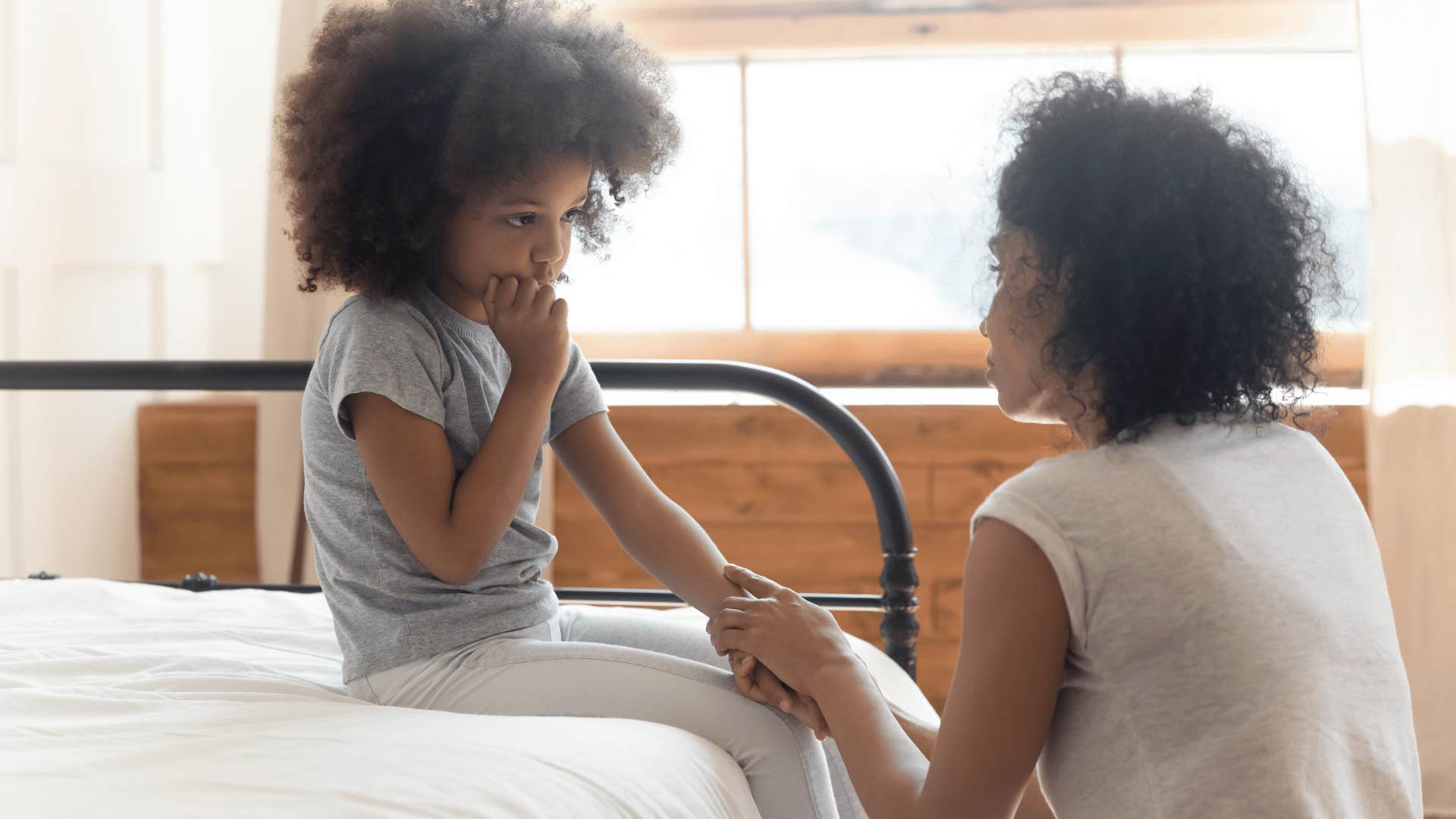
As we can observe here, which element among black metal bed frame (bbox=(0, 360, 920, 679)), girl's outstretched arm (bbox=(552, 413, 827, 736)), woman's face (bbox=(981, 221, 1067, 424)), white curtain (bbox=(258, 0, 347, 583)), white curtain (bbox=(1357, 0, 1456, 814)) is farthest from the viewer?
white curtain (bbox=(258, 0, 347, 583))

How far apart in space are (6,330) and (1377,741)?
262cm

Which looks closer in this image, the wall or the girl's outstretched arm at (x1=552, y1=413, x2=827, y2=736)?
the girl's outstretched arm at (x1=552, y1=413, x2=827, y2=736)

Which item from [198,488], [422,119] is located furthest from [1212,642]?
[198,488]

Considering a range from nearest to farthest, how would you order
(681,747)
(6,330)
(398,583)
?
(681,747)
(398,583)
(6,330)

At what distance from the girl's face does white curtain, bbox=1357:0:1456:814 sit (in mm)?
1766

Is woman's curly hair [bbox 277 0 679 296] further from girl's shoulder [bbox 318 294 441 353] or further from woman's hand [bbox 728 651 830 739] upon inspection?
woman's hand [bbox 728 651 830 739]

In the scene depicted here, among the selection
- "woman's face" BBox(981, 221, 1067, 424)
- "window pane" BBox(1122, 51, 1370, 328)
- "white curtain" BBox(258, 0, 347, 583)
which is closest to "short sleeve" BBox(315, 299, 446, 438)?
"woman's face" BBox(981, 221, 1067, 424)

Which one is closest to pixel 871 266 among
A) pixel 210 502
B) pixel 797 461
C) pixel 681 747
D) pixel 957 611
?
pixel 797 461

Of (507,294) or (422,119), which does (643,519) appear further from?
(422,119)

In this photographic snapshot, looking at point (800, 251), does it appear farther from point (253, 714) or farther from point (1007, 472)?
point (253, 714)

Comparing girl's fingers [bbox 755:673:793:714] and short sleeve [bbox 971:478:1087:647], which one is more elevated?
short sleeve [bbox 971:478:1087:647]

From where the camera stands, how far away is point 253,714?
3.09ft

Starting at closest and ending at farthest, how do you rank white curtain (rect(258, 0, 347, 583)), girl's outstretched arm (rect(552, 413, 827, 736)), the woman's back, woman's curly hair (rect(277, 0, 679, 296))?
1. the woman's back
2. woman's curly hair (rect(277, 0, 679, 296))
3. girl's outstretched arm (rect(552, 413, 827, 736))
4. white curtain (rect(258, 0, 347, 583))

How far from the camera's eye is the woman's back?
693mm
